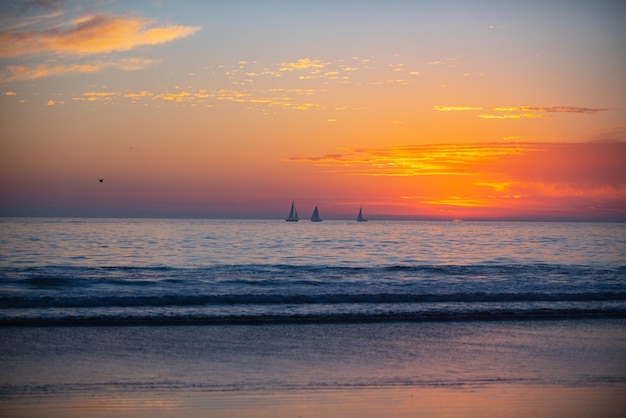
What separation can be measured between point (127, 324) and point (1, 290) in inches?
384

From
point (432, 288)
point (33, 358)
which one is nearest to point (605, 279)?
point (432, 288)

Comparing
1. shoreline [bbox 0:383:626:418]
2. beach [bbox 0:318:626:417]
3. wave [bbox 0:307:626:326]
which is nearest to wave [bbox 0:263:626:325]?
wave [bbox 0:307:626:326]

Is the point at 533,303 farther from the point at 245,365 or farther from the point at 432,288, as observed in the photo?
the point at 245,365

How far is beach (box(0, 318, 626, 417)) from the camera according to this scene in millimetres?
7785

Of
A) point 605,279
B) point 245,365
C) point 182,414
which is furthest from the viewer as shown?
point 605,279

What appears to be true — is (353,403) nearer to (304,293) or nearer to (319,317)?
(319,317)

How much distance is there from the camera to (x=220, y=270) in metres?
27.9

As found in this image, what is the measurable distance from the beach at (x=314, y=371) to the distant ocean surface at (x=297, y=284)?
177 cm

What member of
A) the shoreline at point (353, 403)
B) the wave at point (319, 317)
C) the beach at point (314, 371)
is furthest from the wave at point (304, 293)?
the shoreline at point (353, 403)

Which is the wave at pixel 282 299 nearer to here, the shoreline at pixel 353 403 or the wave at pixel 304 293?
the wave at pixel 304 293

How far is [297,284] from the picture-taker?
23.4 m

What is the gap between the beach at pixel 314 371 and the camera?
7785 millimetres

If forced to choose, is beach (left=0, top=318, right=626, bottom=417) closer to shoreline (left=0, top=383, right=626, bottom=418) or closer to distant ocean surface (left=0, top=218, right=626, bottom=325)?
shoreline (left=0, top=383, right=626, bottom=418)

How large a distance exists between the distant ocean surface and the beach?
5.81 ft
